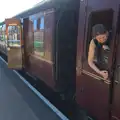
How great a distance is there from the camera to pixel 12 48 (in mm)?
11359

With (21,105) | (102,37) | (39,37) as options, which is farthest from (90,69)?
(39,37)

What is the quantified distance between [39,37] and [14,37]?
14.2 ft

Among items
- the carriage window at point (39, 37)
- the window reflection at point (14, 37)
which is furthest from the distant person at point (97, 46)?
the window reflection at point (14, 37)

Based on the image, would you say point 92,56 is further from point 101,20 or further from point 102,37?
point 101,20

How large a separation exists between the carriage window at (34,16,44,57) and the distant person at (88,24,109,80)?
3469 mm

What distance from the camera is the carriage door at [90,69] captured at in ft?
12.7

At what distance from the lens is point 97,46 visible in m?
4.11

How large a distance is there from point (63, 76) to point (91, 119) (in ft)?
5.75

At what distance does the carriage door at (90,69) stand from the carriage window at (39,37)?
9.27 feet

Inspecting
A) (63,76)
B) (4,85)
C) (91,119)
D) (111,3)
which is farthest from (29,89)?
(111,3)

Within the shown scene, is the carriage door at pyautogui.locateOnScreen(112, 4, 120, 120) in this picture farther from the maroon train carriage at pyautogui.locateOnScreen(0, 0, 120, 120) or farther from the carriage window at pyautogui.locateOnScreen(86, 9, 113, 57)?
the carriage window at pyautogui.locateOnScreen(86, 9, 113, 57)

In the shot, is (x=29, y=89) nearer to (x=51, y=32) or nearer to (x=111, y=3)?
(x=51, y=32)

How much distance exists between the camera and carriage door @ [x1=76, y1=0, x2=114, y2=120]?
3.88 m

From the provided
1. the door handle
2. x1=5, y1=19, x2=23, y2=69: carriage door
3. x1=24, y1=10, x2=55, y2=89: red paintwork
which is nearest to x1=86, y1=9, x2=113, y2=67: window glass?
the door handle
